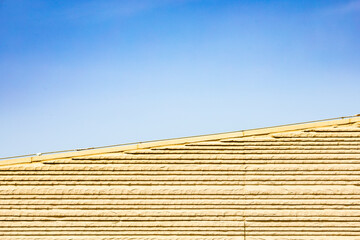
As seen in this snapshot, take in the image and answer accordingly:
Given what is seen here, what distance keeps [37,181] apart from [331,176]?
23.2 ft

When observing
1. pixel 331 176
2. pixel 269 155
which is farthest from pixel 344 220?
pixel 269 155

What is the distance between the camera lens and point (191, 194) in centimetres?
815

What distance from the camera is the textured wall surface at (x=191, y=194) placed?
317 inches

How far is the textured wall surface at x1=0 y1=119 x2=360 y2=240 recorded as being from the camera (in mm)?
8055

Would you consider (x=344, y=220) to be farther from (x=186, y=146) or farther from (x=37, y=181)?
(x=37, y=181)

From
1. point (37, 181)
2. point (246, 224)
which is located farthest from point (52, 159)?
point (246, 224)

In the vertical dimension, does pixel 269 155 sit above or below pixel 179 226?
above

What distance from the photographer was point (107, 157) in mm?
8281

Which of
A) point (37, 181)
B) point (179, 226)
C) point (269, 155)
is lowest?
point (179, 226)

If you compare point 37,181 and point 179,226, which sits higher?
point 37,181

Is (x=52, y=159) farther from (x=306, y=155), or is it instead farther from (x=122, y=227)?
(x=306, y=155)

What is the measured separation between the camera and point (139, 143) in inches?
331

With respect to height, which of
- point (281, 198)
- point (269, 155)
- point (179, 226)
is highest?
point (269, 155)

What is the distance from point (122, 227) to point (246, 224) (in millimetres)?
2927
